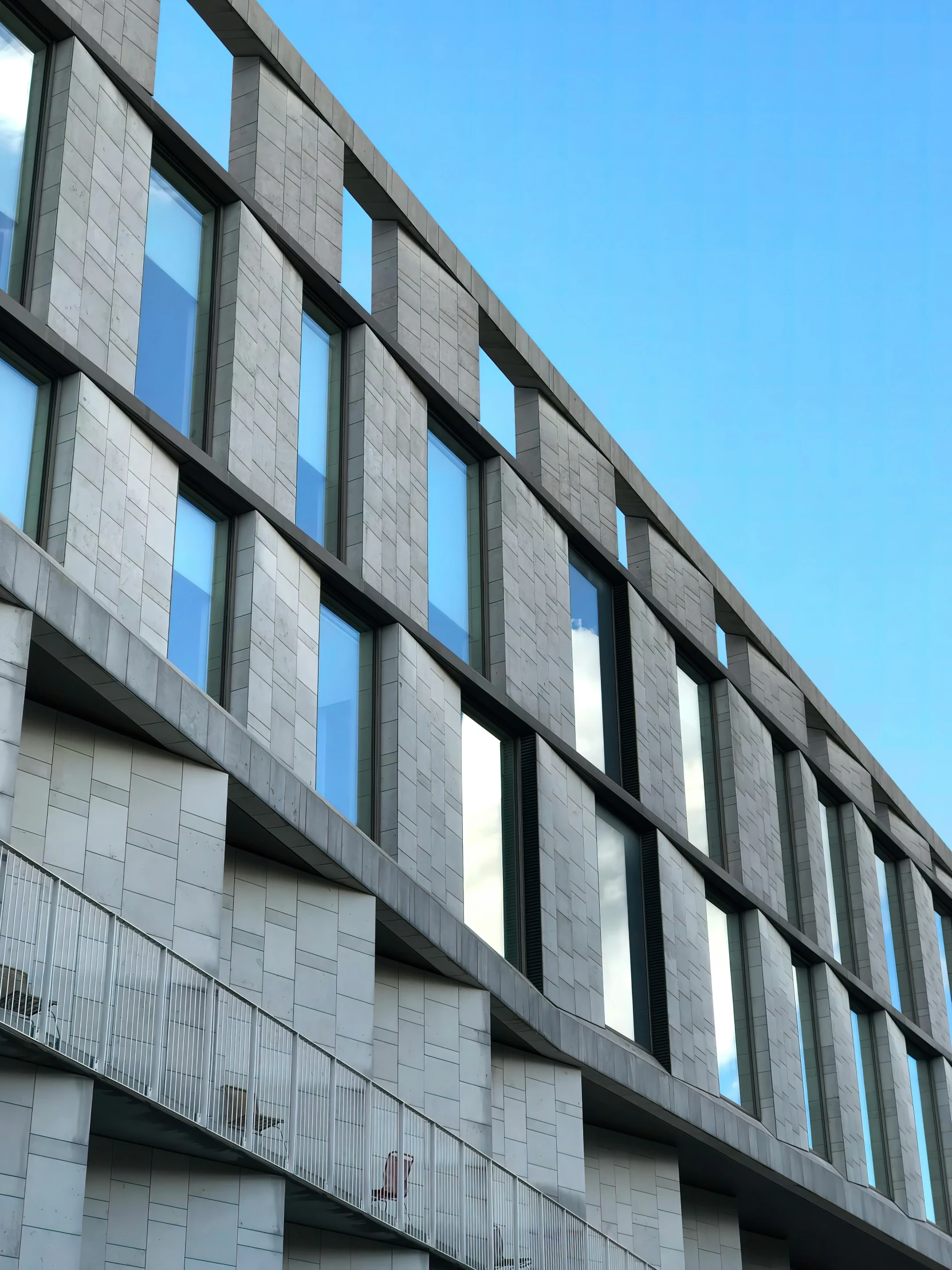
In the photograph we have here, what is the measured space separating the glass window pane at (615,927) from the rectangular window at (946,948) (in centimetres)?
2000

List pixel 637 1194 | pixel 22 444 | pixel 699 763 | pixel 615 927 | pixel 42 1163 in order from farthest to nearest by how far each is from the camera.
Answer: pixel 699 763 < pixel 615 927 < pixel 637 1194 < pixel 22 444 < pixel 42 1163

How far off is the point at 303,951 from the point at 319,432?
9064 mm

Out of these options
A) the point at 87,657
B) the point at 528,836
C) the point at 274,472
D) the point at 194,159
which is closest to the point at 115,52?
the point at 194,159

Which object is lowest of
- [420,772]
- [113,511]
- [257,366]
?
[420,772]

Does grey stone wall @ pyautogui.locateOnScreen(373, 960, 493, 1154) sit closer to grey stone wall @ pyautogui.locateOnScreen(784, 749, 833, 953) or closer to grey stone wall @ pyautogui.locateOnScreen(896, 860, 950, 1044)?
grey stone wall @ pyautogui.locateOnScreen(784, 749, 833, 953)

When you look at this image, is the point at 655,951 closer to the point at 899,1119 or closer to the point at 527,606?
the point at 527,606

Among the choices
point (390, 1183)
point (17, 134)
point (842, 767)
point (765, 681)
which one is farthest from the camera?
point (842, 767)

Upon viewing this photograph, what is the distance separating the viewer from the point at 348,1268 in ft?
72.0

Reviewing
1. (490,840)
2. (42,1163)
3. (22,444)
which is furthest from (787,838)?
(42,1163)

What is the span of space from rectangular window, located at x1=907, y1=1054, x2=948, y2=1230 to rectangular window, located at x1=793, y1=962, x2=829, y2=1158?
553 centimetres

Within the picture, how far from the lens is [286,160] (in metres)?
27.8

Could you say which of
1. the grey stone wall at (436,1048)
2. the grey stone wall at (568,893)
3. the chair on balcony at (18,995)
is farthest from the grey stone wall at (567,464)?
the chair on balcony at (18,995)

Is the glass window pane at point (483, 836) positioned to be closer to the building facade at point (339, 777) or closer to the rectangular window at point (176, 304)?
the building facade at point (339, 777)

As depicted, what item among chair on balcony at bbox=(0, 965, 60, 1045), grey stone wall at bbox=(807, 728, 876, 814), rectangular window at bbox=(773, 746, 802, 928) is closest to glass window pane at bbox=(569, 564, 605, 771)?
rectangular window at bbox=(773, 746, 802, 928)
